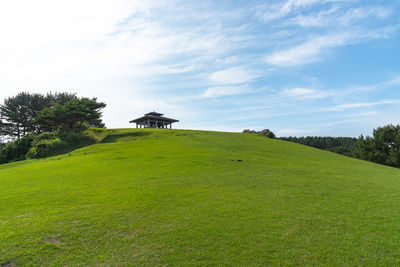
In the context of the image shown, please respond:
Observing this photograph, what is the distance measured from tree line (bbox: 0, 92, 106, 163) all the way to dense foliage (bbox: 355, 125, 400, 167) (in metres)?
45.4

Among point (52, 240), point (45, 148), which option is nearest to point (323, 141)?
point (45, 148)

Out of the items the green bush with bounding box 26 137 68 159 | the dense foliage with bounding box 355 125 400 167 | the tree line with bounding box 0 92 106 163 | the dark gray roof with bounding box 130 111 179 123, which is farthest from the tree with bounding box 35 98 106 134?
the dense foliage with bounding box 355 125 400 167

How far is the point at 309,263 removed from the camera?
379 centimetres

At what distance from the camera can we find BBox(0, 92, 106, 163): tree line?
24.2 m

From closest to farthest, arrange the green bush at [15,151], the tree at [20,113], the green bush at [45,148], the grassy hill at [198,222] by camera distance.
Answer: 1. the grassy hill at [198,222]
2. the green bush at [45,148]
3. the green bush at [15,151]
4. the tree at [20,113]

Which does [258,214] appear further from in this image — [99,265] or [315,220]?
[99,265]

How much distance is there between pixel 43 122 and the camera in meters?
32.2

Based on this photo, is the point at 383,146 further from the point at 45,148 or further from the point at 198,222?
the point at 45,148

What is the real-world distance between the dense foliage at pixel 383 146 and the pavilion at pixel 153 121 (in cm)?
3801

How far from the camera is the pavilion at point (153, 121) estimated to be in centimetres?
4612

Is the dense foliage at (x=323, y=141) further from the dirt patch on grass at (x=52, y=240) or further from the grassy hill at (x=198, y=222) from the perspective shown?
the dirt patch on grass at (x=52, y=240)

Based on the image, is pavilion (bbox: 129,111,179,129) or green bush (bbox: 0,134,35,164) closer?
green bush (bbox: 0,134,35,164)

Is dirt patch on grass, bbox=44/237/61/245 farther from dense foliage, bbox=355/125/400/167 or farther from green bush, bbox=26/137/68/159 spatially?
dense foliage, bbox=355/125/400/167

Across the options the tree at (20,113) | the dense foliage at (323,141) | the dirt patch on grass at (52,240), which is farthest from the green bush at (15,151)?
the dense foliage at (323,141)
